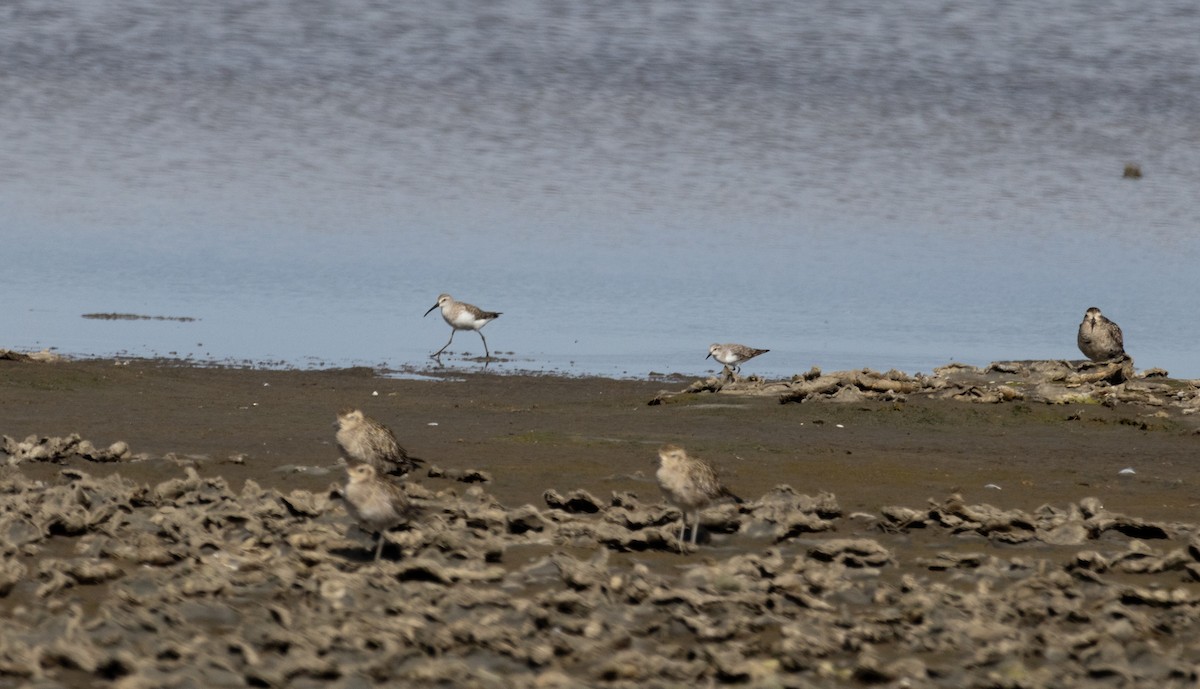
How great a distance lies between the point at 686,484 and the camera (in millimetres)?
10102

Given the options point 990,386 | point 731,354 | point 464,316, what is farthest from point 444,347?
point 990,386

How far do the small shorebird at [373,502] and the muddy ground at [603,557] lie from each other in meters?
0.21

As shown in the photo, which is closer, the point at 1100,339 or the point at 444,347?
the point at 1100,339

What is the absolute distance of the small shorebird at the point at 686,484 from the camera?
1009cm

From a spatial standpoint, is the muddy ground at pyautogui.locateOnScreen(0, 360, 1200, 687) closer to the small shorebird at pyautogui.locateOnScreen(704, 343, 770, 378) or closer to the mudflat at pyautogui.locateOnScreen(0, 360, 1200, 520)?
the mudflat at pyautogui.locateOnScreen(0, 360, 1200, 520)

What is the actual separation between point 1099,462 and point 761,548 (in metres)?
4.58

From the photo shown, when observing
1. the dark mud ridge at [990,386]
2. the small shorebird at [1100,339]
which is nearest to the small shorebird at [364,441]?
the dark mud ridge at [990,386]

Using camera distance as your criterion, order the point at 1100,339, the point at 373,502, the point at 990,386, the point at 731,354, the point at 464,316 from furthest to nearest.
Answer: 1. the point at 464,316
2. the point at 731,354
3. the point at 1100,339
4. the point at 990,386
5. the point at 373,502

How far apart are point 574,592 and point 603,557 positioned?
0.77 meters

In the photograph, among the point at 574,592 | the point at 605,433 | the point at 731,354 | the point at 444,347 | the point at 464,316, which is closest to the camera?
the point at 574,592

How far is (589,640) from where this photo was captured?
790 centimetres

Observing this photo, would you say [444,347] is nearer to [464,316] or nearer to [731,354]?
[464,316]

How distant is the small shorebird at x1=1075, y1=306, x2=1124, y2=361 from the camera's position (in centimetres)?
1884

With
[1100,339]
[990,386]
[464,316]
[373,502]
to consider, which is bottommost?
[373,502]
